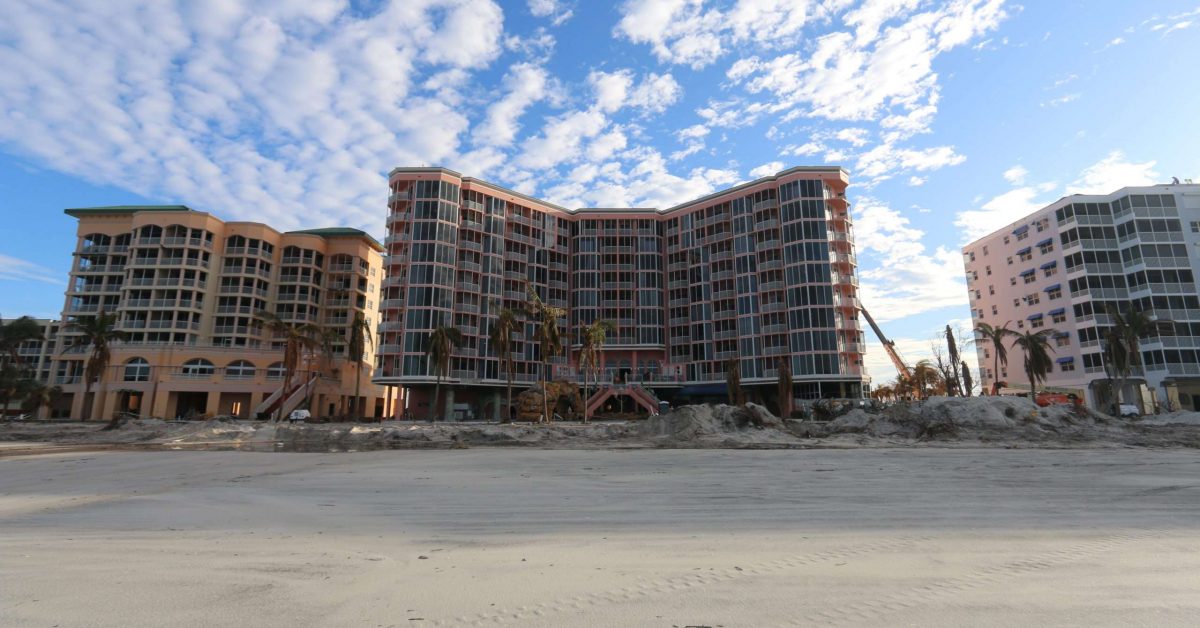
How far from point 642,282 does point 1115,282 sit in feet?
222

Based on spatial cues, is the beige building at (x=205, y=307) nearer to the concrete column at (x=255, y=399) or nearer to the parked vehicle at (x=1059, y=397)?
the concrete column at (x=255, y=399)

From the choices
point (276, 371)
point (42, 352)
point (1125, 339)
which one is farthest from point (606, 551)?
point (42, 352)

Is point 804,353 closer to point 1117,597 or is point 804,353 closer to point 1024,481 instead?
point 1024,481

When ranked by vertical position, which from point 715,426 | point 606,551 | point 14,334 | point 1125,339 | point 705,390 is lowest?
point 606,551

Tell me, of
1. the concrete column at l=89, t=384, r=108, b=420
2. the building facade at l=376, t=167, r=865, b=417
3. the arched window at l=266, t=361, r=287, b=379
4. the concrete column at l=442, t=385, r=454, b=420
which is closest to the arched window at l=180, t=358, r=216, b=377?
the arched window at l=266, t=361, r=287, b=379

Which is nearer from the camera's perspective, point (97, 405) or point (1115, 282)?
point (97, 405)

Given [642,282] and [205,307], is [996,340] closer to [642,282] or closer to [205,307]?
[642,282]

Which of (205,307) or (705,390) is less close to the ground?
(205,307)

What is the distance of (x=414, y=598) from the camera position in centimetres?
557

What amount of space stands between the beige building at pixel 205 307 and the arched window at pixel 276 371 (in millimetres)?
141

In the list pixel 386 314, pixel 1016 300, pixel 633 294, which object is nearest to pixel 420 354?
pixel 386 314

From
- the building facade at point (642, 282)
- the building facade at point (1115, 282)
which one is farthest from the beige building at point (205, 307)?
the building facade at point (1115, 282)

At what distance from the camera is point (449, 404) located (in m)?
76.0

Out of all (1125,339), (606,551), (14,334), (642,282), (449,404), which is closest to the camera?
(606,551)
